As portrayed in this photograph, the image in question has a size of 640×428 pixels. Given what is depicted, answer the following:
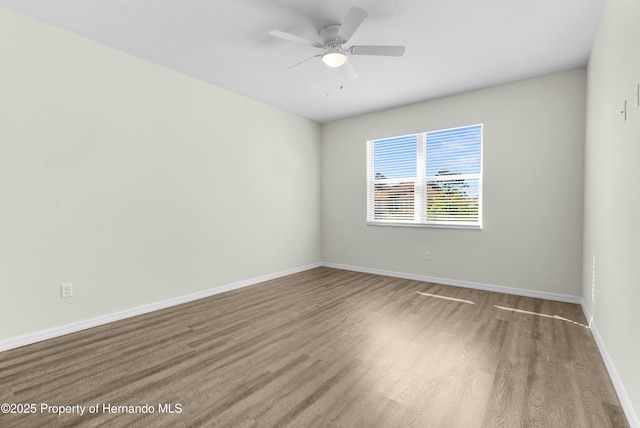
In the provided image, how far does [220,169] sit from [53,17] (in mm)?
2070

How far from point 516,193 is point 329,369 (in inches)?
132

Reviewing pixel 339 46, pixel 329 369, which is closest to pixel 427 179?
pixel 339 46

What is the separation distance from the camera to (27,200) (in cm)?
252

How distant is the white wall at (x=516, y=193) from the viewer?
3541 mm

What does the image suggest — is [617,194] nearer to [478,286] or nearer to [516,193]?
[516,193]

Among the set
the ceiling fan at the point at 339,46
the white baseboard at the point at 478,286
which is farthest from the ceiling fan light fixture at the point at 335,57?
the white baseboard at the point at 478,286

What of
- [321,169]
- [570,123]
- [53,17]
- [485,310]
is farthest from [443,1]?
[321,169]

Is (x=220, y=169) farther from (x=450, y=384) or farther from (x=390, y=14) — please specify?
(x=450, y=384)

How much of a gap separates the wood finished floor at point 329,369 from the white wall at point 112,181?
17.1 inches

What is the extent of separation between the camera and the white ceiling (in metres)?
2.38

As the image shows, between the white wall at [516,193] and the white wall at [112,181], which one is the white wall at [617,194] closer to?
the white wall at [516,193]

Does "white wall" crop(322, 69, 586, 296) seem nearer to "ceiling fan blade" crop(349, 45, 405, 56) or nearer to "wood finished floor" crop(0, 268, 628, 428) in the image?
"wood finished floor" crop(0, 268, 628, 428)

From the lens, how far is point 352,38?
9.29ft

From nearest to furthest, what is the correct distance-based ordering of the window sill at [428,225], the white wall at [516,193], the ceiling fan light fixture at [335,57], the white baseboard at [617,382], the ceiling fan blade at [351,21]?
the white baseboard at [617,382]
the ceiling fan blade at [351,21]
the ceiling fan light fixture at [335,57]
the white wall at [516,193]
the window sill at [428,225]
